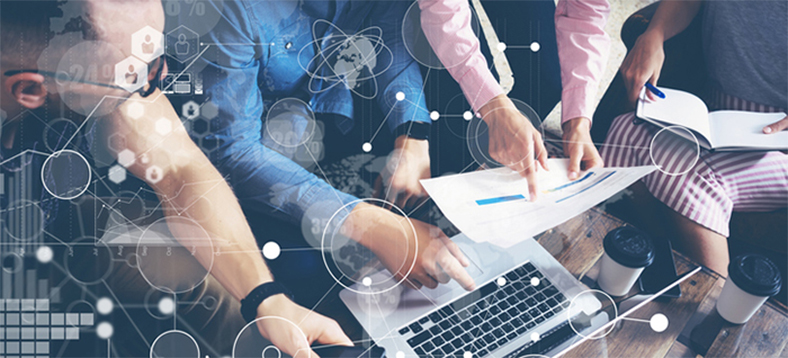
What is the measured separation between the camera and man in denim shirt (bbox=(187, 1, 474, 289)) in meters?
0.70

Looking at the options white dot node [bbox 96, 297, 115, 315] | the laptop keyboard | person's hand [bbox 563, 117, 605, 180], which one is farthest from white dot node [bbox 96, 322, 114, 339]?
person's hand [bbox 563, 117, 605, 180]

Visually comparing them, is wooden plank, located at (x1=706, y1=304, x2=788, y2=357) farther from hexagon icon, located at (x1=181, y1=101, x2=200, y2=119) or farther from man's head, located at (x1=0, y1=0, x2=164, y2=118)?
man's head, located at (x1=0, y1=0, x2=164, y2=118)

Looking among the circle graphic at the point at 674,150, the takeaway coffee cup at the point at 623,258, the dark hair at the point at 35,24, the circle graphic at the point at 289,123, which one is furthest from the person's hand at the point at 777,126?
the dark hair at the point at 35,24

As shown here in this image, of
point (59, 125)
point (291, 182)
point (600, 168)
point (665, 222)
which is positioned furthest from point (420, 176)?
point (59, 125)

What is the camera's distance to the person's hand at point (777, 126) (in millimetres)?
785

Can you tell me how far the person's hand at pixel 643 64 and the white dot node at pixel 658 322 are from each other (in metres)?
0.36

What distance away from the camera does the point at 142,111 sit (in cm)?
69

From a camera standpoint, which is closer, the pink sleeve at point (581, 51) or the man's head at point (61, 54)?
the man's head at point (61, 54)

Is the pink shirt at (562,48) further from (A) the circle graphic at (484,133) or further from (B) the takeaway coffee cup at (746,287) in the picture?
(B) the takeaway coffee cup at (746,287)

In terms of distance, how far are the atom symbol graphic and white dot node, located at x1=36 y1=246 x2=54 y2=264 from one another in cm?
48

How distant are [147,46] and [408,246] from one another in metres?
0.51

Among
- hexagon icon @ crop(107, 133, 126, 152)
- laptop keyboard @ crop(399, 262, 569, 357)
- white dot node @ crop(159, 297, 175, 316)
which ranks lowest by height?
white dot node @ crop(159, 297, 175, 316)

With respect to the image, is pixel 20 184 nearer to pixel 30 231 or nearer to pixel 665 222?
pixel 30 231

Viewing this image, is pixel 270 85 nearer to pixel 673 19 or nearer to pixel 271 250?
pixel 271 250
